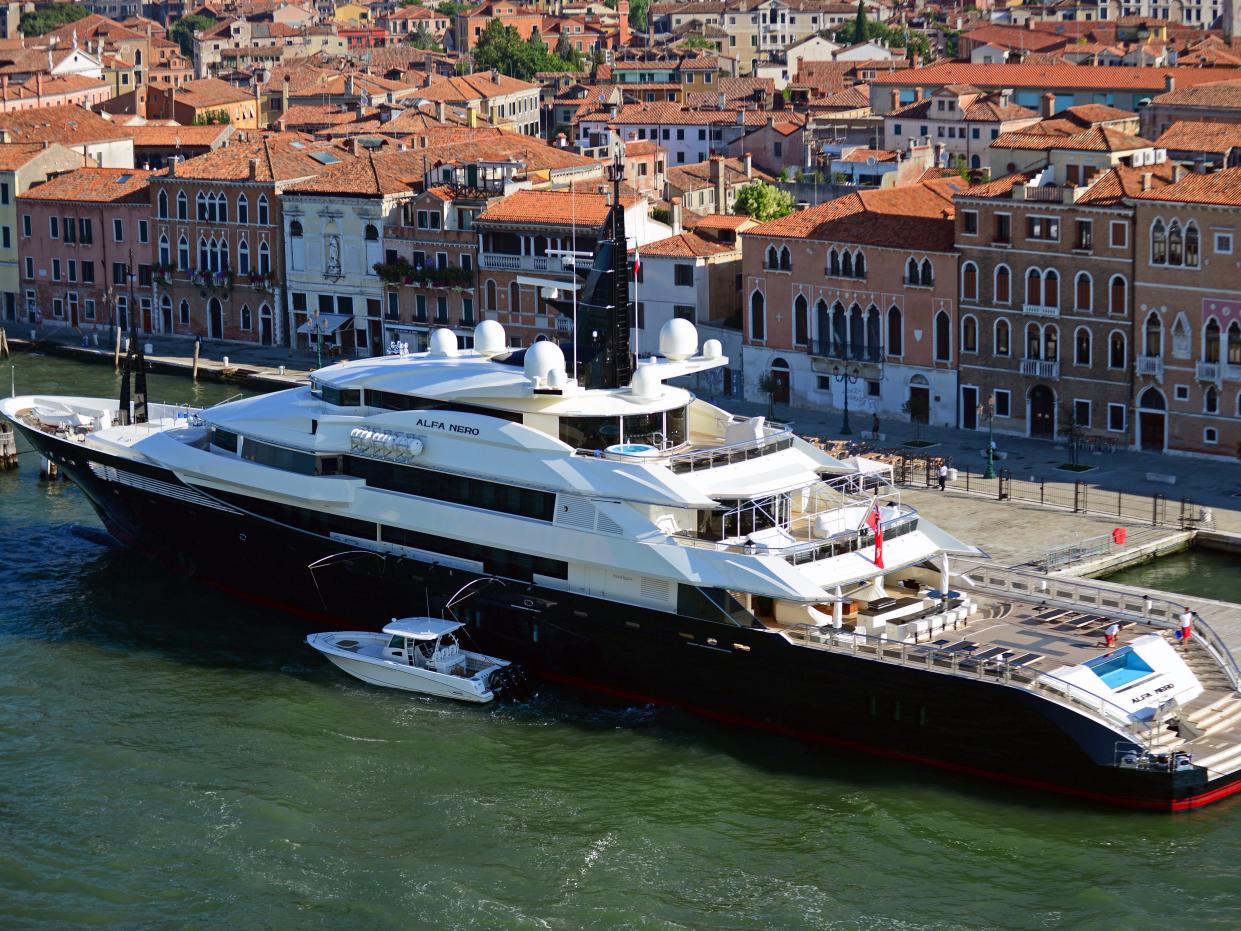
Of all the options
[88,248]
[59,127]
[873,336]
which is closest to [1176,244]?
[873,336]

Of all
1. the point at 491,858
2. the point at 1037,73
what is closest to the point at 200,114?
the point at 1037,73

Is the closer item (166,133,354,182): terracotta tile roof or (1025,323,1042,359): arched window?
(1025,323,1042,359): arched window

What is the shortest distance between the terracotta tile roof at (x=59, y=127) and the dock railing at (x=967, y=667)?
56.6 m

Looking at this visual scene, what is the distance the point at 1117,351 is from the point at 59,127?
166 ft

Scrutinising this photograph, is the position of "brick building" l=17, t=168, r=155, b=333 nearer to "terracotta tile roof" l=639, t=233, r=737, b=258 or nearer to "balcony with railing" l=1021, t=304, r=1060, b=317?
"terracotta tile roof" l=639, t=233, r=737, b=258

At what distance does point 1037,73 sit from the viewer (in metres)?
95.2

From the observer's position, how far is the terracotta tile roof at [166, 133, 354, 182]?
73.6 metres

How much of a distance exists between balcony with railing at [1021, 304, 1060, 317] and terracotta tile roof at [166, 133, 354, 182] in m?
27.6

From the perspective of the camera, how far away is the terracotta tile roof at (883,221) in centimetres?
5781

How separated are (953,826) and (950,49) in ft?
348

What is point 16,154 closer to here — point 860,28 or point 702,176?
point 702,176

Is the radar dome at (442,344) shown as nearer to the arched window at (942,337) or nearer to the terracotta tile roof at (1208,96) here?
the arched window at (942,337)

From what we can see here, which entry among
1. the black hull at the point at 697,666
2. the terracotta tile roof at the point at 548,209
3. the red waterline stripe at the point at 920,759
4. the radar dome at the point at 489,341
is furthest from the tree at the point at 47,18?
the red waterline stripe at the point at 920,759

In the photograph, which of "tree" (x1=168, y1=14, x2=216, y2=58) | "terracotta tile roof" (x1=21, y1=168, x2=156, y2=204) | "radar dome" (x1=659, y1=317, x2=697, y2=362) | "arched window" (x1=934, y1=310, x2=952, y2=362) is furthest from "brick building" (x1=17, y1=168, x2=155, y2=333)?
"tree" (x1=168, y1=14, x2=216, y2=58)
